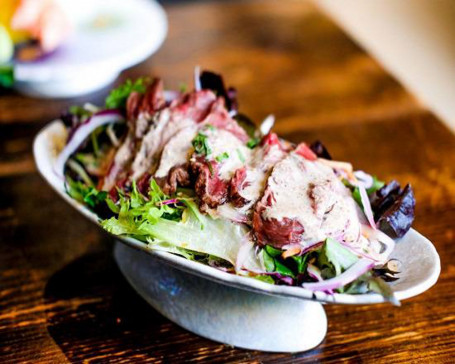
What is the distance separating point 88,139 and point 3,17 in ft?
3.96

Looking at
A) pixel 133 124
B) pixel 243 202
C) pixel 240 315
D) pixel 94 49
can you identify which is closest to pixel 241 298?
pixel 240 315

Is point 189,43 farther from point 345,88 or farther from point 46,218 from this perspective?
point 46,218

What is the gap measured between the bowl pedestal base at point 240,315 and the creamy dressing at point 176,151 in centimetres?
24

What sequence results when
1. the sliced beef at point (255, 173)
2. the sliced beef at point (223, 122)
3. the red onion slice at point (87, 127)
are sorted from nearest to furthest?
the sliced beef at point (255, 173)
the sliced beef at point (223, 122)
the red onion slice at point (87, 127)

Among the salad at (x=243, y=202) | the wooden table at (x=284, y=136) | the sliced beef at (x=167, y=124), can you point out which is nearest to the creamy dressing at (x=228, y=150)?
the salad at (x=243, y=202)

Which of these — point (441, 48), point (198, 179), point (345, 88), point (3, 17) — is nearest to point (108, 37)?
point (3, 17)

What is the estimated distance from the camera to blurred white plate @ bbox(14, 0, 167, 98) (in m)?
2.71

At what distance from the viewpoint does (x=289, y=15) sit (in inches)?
144

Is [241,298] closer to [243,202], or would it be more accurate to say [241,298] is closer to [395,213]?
[243,202]

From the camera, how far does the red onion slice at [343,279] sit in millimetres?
1470

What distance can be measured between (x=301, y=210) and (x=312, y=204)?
0.03 m

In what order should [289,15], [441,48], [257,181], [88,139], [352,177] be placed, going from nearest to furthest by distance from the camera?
[257,181]
[352,177]
[88,139]
[289,15]
[441,48]

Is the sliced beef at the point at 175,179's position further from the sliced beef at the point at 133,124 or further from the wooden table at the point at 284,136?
the wooden table at the point at 284,136

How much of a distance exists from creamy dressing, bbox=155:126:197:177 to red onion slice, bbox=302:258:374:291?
473 mm
